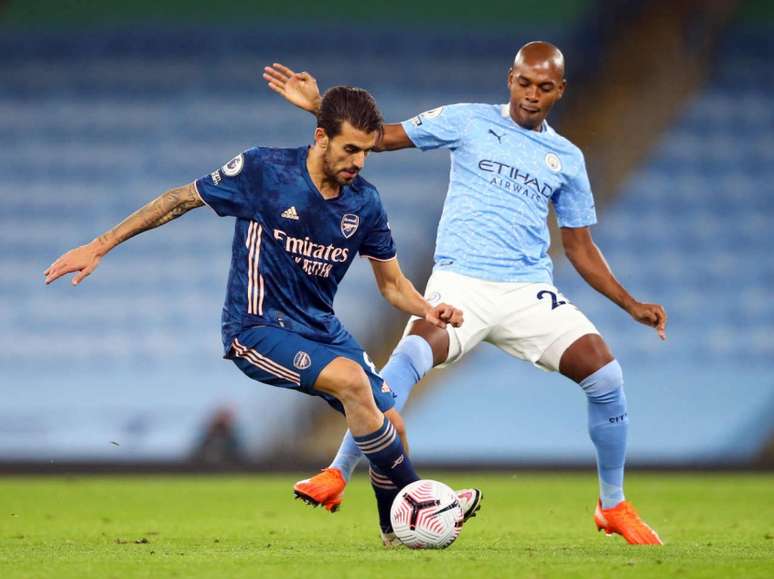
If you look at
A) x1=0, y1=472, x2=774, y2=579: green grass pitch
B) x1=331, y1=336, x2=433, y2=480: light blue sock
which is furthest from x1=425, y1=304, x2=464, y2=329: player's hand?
x1=0, y1=472, x2=774, y2=579: green grass pitch

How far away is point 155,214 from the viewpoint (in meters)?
6.00

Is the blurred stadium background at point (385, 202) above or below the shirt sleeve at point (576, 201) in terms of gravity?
below

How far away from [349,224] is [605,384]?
1.57m

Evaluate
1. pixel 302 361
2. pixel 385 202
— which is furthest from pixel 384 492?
pixel 385 202

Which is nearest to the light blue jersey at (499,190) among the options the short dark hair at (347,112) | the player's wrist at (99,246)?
the short dark hair at (347,112)

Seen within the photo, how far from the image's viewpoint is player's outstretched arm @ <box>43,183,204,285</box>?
227 inches

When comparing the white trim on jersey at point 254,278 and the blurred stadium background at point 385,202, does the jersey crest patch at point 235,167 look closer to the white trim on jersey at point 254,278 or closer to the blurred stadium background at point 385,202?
the white trim on jersey at point 254,278

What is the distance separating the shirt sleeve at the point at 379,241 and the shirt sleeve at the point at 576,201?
1.11 metres

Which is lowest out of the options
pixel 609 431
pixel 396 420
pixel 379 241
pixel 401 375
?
pixel 609 431

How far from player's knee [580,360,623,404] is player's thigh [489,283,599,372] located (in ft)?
0.58

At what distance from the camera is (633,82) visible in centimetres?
1909

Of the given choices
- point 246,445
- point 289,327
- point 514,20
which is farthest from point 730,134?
point 289,327

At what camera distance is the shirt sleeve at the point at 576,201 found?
704cm

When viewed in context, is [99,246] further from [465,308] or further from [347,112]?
[465,308]
